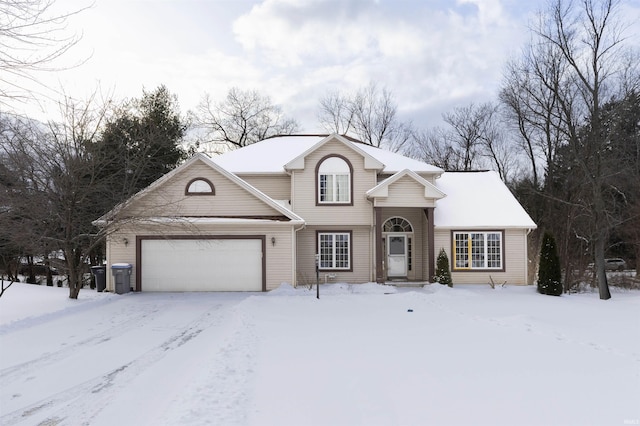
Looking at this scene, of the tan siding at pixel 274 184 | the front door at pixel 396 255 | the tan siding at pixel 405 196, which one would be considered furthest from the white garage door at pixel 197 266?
the front door at pixel 396 255

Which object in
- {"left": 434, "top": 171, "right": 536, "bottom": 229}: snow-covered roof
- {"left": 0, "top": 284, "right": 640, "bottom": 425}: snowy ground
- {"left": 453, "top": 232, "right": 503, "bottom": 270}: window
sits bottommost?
{"left": 0, "top": 284, "right": 640, "bottom": 425}: snowy ground

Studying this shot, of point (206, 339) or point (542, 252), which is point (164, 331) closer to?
point (206, 339)

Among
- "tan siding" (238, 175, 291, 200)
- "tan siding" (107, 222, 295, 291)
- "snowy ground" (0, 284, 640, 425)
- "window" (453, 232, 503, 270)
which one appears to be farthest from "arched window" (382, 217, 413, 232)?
"snowy ground" (0, 284, 640, 425)

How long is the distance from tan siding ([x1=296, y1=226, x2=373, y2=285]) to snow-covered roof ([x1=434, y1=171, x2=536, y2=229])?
3147mm

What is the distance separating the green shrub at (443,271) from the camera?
16984 millimetres

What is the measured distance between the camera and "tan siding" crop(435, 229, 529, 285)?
18422 millimetres

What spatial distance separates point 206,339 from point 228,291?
7.73 meters

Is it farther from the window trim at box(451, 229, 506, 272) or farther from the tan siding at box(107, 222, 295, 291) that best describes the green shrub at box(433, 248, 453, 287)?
the tan siding at box(107, 222, 295, 291)

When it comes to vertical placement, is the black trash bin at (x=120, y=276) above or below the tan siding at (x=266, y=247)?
below

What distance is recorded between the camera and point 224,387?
543 cm

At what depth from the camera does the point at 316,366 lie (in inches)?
256

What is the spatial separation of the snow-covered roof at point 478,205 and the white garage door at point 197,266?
26.6 feet

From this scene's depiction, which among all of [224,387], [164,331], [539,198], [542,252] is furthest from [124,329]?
[539,198]

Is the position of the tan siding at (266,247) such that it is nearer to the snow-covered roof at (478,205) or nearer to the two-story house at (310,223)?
the two-story house at (310,223)
